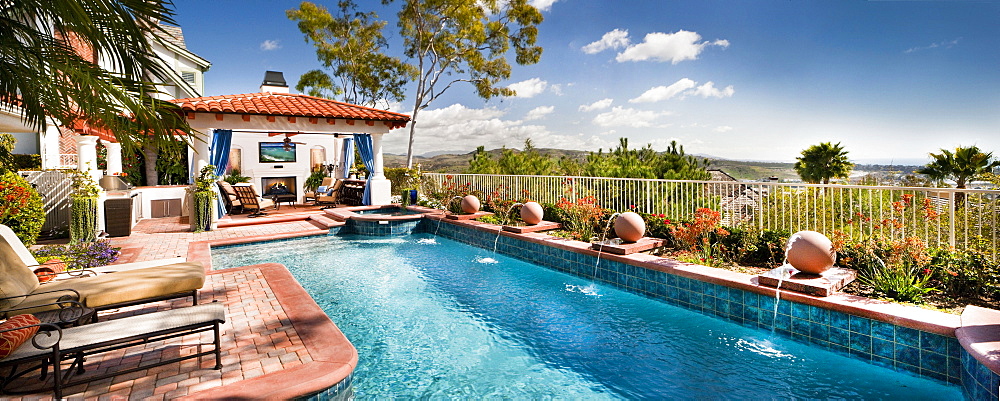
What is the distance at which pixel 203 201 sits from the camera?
33.5 feet

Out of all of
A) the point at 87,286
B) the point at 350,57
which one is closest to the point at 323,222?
the point at 87,286

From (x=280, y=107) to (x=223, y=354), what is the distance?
10360mm

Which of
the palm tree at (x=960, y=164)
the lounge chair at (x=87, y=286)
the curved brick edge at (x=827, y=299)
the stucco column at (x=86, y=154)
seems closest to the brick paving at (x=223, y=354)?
the lounge chair at (x=87, y=286)

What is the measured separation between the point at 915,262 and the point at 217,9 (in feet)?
86.9

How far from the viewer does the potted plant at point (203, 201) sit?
10.2m

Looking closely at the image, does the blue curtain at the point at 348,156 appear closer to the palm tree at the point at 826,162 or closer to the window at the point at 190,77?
the window at the point at 190,77

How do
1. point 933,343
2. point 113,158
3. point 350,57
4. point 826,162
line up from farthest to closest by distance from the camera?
point 826,162 < point 350,57 < point 113,158 < point 933,343

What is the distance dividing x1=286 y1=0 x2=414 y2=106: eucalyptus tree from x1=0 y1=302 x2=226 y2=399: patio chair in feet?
82.2

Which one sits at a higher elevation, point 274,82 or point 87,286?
point 274,82

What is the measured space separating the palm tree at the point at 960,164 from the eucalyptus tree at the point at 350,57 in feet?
77.3

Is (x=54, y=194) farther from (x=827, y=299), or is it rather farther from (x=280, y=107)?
(x=827, y=299)

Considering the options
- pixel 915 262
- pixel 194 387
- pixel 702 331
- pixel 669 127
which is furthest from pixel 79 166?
pixel 669 127

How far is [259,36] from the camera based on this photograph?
25922 millimetres

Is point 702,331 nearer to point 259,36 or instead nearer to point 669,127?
A: point 259,36
